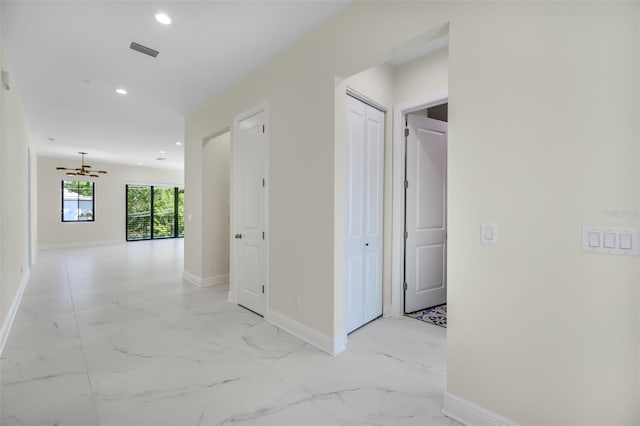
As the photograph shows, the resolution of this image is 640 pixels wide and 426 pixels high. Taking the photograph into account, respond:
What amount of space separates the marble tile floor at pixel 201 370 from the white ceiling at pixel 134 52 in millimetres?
2778

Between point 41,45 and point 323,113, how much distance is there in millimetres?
2817

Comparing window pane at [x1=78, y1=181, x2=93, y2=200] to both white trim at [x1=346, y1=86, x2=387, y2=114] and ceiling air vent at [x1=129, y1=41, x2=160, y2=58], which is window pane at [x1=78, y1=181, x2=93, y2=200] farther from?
white trim at [x1=346, y1=86, x2=387, y2=114]

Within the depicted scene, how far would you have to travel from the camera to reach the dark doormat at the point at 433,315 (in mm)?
3229

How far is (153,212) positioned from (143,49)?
372 inches

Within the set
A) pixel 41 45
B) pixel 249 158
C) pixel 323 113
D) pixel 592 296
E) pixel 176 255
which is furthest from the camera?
pixel 176 255

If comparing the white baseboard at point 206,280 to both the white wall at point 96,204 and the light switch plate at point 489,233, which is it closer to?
the light switch plate at point 489,233

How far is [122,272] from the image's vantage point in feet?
18.9

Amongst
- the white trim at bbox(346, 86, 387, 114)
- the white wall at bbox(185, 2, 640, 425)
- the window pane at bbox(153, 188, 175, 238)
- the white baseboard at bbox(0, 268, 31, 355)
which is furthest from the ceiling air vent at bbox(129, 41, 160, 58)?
the window pane at bbox(153, 188, 175, 238)

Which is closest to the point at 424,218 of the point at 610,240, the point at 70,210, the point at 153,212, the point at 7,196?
the point at 610,240

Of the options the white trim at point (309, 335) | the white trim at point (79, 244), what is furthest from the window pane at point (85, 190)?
the white trim at point (309, 335)

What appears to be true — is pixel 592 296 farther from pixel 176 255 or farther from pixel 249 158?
pixel 176 255

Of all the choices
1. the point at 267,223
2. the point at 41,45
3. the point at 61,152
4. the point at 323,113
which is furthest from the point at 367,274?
the point at 61,152

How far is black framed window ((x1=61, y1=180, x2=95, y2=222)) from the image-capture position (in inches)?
366

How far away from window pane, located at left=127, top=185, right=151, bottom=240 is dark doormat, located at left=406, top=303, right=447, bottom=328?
10.6 metres
